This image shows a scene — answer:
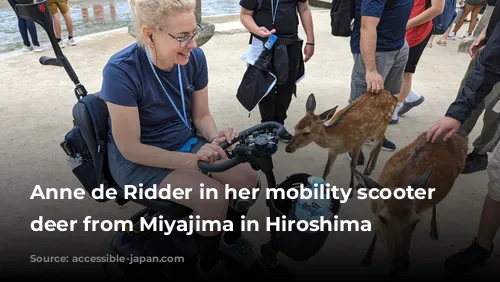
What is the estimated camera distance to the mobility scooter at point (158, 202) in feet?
5.80

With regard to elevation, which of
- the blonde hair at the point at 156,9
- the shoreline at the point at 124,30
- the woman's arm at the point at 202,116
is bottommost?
the shoreline at the point at 124,30

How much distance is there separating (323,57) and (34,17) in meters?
5.68

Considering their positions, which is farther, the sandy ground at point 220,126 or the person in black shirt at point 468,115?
the sandy ground at point 220,126

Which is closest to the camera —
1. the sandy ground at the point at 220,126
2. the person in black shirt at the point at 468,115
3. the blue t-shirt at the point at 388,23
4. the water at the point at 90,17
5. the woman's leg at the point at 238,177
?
the woman's leg at the point at 238,177

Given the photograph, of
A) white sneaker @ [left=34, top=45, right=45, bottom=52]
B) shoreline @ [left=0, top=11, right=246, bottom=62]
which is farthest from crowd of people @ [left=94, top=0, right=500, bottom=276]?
white sneaker @ [left=34, top=45, right=45, bottom=52]

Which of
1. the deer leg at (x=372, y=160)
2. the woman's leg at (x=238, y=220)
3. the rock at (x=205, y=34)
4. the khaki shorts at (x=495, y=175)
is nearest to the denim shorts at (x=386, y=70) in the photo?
the deer leg at (x=372, y=160)

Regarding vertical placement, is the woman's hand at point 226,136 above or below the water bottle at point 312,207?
above

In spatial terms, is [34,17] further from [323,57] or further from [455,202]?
[323,57]

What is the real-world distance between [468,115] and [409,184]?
708 millimetres

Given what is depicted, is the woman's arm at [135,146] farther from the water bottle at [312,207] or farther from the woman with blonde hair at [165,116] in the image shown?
the water bottle at [312,207]

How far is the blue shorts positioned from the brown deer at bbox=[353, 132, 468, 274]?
110cm

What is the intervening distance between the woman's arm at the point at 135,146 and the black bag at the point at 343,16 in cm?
211

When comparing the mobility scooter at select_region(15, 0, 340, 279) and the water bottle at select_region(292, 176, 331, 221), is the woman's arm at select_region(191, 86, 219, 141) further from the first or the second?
the water bottle at select_region(292, 176, 331, 221)

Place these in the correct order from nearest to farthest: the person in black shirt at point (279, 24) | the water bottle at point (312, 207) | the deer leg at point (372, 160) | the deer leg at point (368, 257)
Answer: the water bottle at point (312, 207) → the deer leg at point (368, 257) → the person in black shirt at point (279, 24) → the deer leg at point (372, 160)
